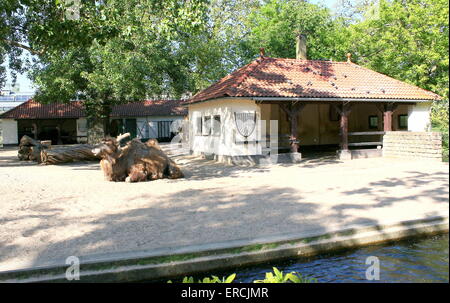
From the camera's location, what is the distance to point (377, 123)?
2177 centimetres

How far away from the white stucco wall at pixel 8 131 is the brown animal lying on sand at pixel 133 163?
95.4 ft

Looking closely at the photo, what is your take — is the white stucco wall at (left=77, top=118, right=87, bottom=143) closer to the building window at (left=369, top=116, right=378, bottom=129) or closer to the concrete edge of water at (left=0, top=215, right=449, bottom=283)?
the building window at (left=369, top=116, right=378, bottom=129)

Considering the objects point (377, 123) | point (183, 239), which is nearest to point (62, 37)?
point (183, 239)

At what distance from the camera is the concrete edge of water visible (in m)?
4.06

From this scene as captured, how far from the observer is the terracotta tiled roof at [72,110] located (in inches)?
1391

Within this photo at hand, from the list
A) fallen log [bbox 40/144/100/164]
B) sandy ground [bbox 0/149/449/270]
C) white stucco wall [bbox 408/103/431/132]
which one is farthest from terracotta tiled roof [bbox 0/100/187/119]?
sandy ground [bbox 0/149/449/270]

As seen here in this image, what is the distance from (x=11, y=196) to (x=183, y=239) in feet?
18.9

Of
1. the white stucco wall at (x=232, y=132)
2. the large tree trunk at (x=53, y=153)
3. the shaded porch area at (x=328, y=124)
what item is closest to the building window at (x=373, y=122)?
the shaded porch area at (x=328, y=124)

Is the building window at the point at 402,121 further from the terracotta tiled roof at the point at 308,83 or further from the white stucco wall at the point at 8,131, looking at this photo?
the white stucco wall at the point at 8,131

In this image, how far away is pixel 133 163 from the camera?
1137cm

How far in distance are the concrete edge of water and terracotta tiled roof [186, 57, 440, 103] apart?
10398mm

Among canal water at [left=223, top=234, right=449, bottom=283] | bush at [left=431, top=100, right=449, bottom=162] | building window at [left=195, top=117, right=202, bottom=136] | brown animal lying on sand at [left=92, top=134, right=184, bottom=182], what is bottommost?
canal water at [left=223, top=234, right=449, bottom=283]

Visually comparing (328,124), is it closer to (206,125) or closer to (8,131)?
(206,125)

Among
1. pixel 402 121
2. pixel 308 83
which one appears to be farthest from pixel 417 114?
pixel 308 83
